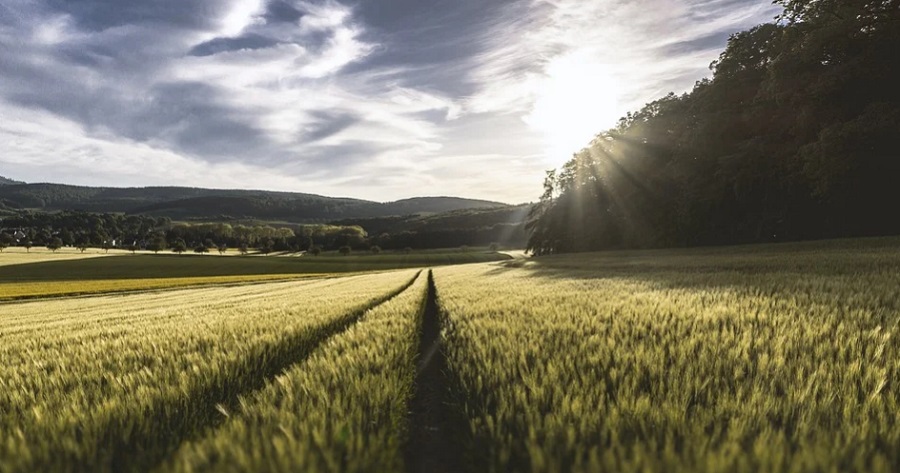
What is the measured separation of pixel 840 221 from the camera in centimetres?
2703

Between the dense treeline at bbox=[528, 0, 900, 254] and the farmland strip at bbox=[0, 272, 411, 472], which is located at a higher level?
the dense treeline at bbox=[528, 0, 900, 254]

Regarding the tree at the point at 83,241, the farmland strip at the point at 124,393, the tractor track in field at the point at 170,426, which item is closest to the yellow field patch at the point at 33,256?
the tree at the point at 83,241

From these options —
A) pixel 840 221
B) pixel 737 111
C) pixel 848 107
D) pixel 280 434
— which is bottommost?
pixel 280 434

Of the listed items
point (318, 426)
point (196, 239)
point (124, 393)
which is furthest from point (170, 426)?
point (196, 239)

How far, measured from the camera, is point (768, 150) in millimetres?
24984

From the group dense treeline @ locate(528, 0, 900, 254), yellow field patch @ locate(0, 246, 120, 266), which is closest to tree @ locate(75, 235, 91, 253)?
yellow field patch @ locate(0, 246, 120, 266)

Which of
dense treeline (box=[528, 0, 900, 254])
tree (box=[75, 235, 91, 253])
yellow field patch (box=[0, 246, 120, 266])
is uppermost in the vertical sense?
dense treeline (box=[528, 0, 900, 254])

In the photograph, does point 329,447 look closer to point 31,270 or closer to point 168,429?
point 168,429

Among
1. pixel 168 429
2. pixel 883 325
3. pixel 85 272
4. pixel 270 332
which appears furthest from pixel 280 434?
pixel 85 272

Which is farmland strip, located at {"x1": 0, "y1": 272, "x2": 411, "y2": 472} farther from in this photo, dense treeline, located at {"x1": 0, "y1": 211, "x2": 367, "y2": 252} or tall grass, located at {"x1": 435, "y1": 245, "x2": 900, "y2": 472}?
dense treeline, located at {"x1": 0, "y1": 211, "x2": 367, "y2": 252}

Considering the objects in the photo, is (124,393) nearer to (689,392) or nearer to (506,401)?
(506,401)

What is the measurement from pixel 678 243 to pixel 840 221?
10957mm

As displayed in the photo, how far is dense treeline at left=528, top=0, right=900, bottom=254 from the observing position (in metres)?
18.9

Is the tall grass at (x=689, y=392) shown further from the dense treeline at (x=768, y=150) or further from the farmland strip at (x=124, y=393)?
the dense treeline at (x=768, y=150)
